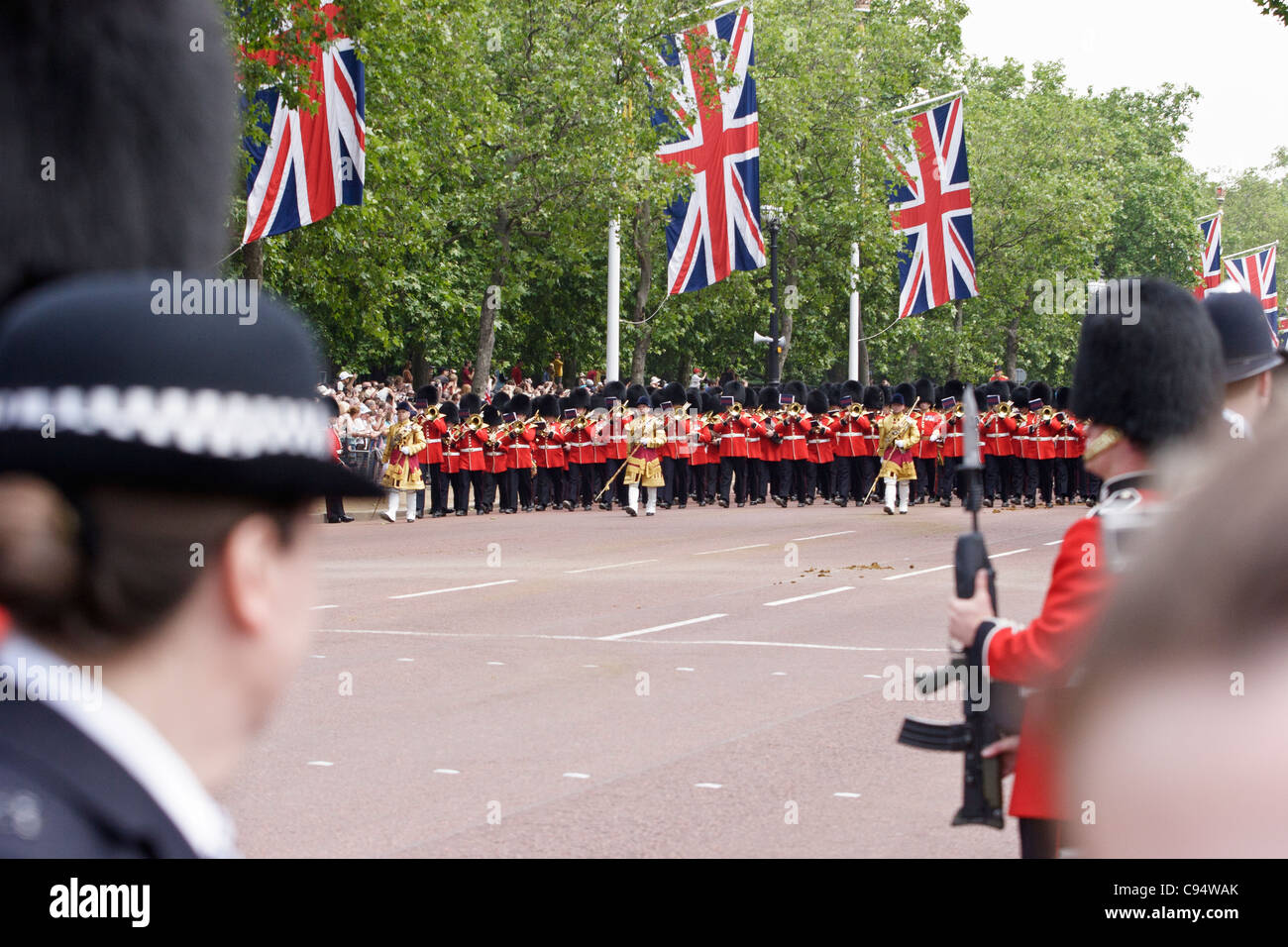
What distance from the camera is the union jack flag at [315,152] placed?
19.5 metres

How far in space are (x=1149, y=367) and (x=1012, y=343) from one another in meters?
61.8

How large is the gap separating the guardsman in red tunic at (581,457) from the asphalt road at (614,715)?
1042cm

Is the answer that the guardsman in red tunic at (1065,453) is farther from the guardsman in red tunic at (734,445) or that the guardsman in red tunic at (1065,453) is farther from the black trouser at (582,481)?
the black trouser at (582,481)

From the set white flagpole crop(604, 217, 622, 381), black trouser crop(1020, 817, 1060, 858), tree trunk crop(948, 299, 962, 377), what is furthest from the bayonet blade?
tree trunk crop(948, 299, 962, 377)

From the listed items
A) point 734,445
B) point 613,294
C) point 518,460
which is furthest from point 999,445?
point 518,460

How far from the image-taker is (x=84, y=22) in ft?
5.00

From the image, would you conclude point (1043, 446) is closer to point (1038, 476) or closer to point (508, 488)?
point (1038, 476)

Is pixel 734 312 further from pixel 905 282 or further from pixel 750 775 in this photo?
pixel 750 775

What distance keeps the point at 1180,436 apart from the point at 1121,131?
77.1m

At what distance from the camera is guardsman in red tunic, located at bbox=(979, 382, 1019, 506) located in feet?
98.1

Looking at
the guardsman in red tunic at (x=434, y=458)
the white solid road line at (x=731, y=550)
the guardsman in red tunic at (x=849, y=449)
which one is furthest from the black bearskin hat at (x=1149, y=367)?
the guardsman in red tunic at (x=849, y=449)

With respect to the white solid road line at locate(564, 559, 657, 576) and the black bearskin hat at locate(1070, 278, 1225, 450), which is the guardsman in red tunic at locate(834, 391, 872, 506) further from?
the black bearskin hat at locate(1070, 278, 1225, 450)

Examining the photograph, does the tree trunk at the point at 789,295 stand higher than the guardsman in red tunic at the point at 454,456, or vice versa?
the tree trunk at the point at 789,295

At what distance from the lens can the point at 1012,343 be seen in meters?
64.1
